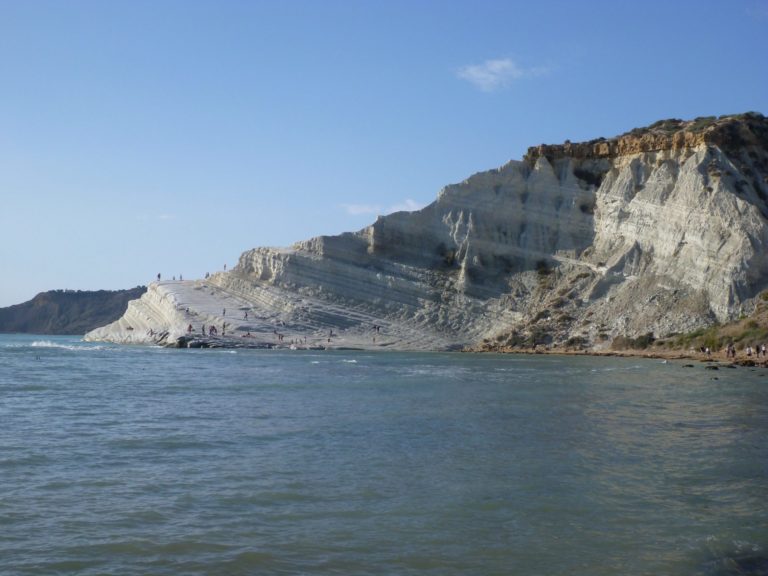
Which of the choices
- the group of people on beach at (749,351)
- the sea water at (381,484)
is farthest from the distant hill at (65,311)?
the sea water at (381,484)

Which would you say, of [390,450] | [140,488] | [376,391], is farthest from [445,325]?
[140,488]

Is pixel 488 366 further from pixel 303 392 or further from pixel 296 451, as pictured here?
pixel 296 451

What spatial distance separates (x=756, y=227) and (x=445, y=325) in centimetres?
2113

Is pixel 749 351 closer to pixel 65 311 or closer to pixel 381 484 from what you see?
pixel 381 484

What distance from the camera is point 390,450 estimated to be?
1423 centimetres

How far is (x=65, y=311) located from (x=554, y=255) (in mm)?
119365

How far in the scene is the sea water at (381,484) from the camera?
8.24 metres

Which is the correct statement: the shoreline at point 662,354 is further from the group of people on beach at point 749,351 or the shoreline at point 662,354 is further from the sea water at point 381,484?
the sea water at point 381,484

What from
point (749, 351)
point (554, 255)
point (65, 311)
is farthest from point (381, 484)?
point (65, 311)

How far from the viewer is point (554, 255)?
6147 centimetres

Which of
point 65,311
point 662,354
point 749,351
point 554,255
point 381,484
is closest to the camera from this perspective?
point 381,484

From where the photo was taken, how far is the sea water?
824 centimetres

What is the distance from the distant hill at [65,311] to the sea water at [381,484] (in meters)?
133

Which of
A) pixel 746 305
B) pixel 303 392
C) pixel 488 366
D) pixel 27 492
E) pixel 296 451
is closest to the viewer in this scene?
pixel 27 492
